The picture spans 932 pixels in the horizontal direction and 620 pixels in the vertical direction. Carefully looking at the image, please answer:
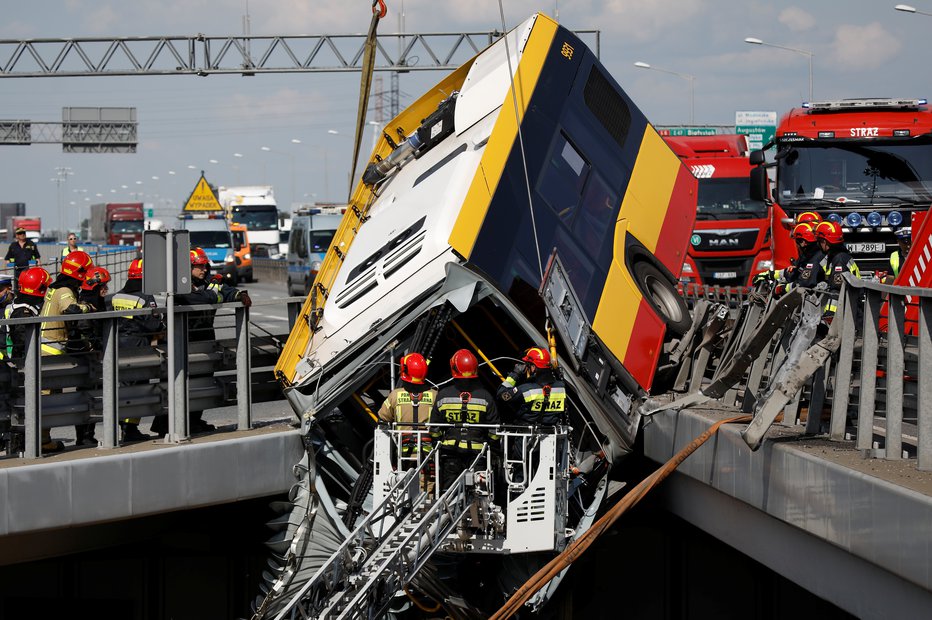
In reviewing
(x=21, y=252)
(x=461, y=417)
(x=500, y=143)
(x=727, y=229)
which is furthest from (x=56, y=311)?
(x=727, y=229)

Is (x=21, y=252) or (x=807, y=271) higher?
(x=807, y=271)

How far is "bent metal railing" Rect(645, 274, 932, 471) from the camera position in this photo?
733 centimetres

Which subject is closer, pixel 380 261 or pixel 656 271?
pixel 380 261

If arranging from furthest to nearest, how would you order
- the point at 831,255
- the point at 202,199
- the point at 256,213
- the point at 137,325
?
the point at 256,213, the point at 202,199, the point at 831,255, the point at 137,325

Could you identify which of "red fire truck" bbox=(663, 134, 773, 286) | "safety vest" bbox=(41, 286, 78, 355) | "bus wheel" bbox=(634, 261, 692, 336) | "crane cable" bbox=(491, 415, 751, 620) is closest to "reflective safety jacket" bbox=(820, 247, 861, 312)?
"bus wheel" bbox=(634, 261, 692, 336)

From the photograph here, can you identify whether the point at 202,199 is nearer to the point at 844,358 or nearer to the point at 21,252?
the point at 21,252

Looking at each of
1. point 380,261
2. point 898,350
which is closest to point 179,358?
point 380,261

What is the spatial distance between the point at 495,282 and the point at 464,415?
1.04 m

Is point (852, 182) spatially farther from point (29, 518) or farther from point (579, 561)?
point (29, 518)

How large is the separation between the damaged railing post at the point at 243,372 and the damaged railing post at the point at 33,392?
195 cm

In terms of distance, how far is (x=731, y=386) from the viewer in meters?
10.4

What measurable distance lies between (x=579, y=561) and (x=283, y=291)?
35.0 metres

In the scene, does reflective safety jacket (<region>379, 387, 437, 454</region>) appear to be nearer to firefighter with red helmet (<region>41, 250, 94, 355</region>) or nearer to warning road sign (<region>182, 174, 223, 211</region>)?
firefighter with red helmet (<region>41, 250, 94, 355</region>)

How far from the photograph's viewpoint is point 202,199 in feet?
119
